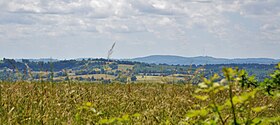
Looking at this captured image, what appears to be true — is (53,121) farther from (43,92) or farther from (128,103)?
(128,103)

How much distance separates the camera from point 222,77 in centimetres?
280

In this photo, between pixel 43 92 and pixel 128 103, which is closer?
pixel 43 92

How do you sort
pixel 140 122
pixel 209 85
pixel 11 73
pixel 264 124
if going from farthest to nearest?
pixel 11 73, pixel 140 122, pixel 264 124, pixel 209 85

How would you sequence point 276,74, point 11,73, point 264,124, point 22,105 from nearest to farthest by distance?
point 264,124, point 22,105, point 11,73, point 276,74

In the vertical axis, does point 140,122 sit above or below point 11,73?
below

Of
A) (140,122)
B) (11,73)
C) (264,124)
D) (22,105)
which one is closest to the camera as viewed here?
(264,124)

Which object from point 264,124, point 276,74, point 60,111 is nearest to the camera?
point 264,124

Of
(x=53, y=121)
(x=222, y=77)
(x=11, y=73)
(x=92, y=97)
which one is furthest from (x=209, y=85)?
(x=11, y=73)

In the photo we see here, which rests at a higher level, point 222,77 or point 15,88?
point 222,77

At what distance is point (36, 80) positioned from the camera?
7.11 meters

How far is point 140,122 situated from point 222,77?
339 cm

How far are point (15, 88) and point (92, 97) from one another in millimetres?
1455

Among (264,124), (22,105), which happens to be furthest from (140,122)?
(264,124)

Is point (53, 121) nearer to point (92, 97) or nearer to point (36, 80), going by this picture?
point (36, 80)
